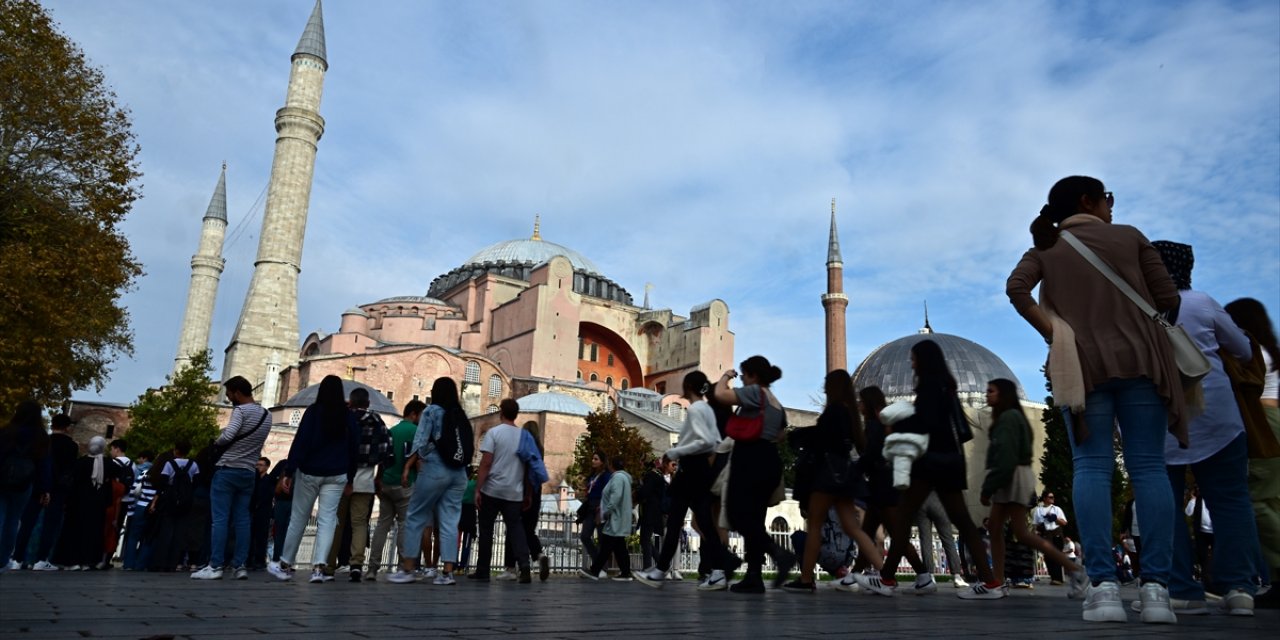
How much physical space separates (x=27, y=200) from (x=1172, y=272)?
17.5 metres

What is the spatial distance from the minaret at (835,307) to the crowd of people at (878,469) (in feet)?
128

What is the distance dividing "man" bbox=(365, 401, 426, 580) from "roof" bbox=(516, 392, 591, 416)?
28.2m

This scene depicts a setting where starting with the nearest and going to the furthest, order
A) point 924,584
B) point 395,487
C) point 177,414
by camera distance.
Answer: point 924,584, point 395,487, point 177,414

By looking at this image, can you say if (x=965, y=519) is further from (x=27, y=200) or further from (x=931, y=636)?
(x=27, y=200)

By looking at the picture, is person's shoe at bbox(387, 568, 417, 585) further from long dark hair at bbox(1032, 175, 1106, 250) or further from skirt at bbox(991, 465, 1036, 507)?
long dark hair at bbox(1032, 175, 1106, 250)

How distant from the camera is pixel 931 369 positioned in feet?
18.0

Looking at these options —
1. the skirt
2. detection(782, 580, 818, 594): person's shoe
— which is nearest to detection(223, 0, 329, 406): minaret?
detection(782, 580, 818, 594): person's shoe

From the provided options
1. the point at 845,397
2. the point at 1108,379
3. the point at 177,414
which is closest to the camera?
the point at 1108,379

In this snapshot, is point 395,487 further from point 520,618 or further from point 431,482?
point 520,618

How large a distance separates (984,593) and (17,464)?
6.91 meters

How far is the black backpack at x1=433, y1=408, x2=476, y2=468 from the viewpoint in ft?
22.2

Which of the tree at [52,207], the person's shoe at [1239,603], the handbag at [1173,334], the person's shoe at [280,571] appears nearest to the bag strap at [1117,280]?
the handbag at [1173,334]

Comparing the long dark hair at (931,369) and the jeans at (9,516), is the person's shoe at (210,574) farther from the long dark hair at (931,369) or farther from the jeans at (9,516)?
the long dark hair at (931,369)

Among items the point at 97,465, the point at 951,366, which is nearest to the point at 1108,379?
the point at 97,465
